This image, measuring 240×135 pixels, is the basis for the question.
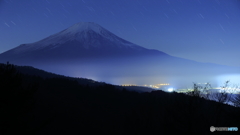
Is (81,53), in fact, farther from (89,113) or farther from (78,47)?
(89,113)

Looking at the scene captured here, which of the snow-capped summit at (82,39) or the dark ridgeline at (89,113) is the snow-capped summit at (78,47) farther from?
the dark ridgeline at (89,113)

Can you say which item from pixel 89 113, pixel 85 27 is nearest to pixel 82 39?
pixel 85 27

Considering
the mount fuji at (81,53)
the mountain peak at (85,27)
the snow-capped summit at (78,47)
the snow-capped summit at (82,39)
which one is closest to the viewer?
the mount fuji at (81,53)

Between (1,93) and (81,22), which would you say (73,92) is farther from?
(81,22)

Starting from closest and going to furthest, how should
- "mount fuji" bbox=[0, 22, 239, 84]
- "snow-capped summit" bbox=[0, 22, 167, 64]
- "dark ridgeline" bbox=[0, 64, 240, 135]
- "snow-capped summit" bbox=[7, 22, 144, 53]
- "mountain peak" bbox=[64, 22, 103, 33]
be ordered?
"dark ridgeline" bbox=[0, 64, 240, 135] → "mount fuji" bbox=[0, 22, 239, 84] → "snow-capped summit" bbox=[0, 22, 167, 64] → "snow-capped summit" bbox=[7, 22, 144, 53] → "mountain peak" bbox=[64, 22, 103, 33]

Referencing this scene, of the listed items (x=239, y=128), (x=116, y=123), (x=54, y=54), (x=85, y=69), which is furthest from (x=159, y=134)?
(x=85, y=69)

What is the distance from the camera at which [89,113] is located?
1611 cm

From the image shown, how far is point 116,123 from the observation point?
15.0m

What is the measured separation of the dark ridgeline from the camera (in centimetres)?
753

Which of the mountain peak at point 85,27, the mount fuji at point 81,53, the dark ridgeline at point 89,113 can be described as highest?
the mountain peak at point 85,27

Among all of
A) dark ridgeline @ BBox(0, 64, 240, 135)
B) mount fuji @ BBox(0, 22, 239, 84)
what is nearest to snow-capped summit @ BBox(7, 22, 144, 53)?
mount fuji @ BBox(0, 22, 239, 84)

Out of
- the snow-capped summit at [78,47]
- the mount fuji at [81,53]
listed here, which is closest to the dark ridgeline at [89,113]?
the mount fuji at [81,53]

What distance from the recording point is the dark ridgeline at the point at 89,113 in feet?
24.7

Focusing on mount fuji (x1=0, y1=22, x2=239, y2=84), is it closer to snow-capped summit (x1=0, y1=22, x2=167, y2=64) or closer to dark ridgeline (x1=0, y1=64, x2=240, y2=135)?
snow-capped summit (x1=0, y1=22, x2=167, y2=64)
